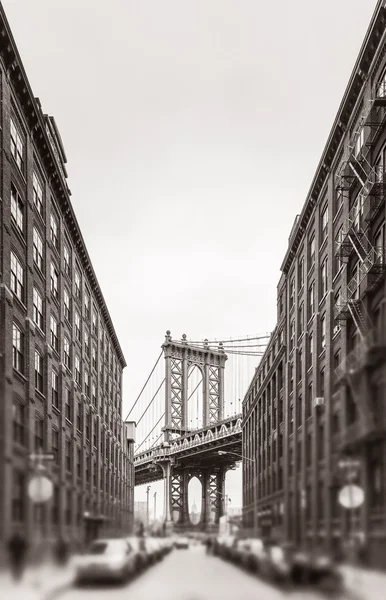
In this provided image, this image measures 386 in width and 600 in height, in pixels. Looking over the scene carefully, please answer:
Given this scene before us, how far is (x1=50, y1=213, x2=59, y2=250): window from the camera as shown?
233ft

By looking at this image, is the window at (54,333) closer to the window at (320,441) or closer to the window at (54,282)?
the window at (54,282)

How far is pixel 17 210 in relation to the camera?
5488 centimetres

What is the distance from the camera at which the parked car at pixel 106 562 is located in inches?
431

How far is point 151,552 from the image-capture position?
12.7 m

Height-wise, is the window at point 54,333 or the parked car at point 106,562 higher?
the window at point 54,333

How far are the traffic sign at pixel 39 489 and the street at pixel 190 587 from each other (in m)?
1.13

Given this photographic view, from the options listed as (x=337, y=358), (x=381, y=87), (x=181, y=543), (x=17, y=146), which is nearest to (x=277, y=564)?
(x=181, y=543)

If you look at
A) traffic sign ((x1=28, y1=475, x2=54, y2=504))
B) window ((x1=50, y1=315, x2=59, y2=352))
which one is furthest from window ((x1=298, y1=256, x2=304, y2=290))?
traffic sign ((x1=28, y1=475, x2=54, y2=504))

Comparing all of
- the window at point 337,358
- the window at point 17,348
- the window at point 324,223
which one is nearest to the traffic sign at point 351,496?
the window at point 17,348

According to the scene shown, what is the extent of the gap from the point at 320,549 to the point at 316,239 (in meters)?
65.0

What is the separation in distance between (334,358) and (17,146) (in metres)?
26.2

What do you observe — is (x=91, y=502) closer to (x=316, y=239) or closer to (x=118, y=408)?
(x=316, y=239)

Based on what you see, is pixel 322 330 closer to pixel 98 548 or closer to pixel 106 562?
pixel 98 548

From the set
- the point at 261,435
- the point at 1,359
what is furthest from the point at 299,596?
the point at 261,435
